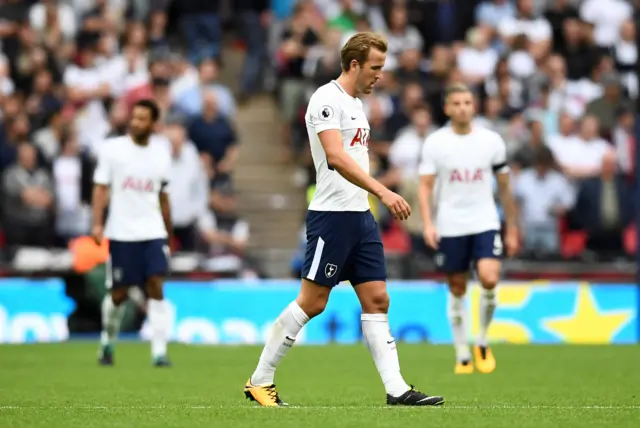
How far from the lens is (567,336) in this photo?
19859 mm

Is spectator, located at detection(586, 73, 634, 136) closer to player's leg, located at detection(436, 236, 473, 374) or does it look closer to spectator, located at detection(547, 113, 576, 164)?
spectator, located at detection(547, 113, 576, 164)

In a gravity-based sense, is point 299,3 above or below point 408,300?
above

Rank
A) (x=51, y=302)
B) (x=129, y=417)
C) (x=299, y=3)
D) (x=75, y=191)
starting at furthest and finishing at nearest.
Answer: (x=299, y=3), (x=75, y=191), (x=51, y=302), (x=129, y=417)

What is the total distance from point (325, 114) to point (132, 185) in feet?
18.4

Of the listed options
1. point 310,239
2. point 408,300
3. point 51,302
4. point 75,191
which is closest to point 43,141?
point 75,191

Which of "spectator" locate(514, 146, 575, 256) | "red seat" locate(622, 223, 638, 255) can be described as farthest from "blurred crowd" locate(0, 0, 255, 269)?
"red seat" locate(622, 223, 638, 255)

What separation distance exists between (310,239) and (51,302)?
1043 cm

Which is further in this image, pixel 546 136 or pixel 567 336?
pixel 546 136

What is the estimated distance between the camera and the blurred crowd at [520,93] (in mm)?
21859

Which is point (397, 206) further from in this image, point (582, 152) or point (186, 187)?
point (582, 152)

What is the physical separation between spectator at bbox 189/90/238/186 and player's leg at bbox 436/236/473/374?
8.51 meters

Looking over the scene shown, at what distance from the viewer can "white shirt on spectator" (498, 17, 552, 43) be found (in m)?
25.0

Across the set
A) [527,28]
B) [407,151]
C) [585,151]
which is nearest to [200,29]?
[407,151]

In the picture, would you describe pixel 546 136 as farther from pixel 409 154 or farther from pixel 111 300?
pixel 111 300
